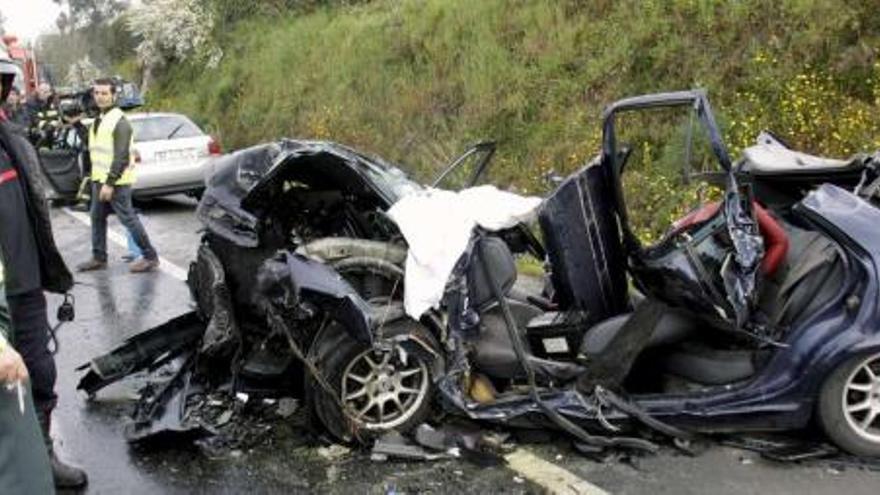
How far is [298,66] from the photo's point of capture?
19.1 m

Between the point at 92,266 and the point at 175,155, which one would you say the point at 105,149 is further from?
the point at 175,155

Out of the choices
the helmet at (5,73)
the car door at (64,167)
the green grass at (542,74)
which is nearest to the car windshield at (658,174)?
the green grass at (542,74)

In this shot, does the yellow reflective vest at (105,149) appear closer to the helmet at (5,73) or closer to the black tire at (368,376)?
the black tire at (368,376)

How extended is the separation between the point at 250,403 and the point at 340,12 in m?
16.0

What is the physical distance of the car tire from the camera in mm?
4199

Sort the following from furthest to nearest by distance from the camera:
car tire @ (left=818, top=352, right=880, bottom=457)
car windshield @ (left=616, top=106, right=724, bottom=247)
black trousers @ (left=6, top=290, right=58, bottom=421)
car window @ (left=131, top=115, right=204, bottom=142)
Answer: car window @ (left=131, top=115, right=204, bottom=142) < car windshield @ (left=616, top=106, right=724, bottom=247) < car tire @ (left=818, top=352, right=880, bottom=457) < black trousers @ (left=6, top=290, right=58, bottom=421)

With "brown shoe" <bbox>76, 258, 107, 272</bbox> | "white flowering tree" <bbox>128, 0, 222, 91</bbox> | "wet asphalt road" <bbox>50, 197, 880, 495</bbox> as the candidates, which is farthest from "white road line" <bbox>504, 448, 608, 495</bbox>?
"white flowering tree" <bbox>128, 0, 222, 91</bbox>

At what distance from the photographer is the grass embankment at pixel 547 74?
952 cm

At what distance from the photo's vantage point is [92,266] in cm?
952

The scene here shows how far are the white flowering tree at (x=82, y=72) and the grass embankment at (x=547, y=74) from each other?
78.3 ft

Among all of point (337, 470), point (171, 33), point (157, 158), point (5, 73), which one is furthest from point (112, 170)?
point (171, 33)

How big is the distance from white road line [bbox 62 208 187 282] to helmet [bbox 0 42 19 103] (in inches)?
208

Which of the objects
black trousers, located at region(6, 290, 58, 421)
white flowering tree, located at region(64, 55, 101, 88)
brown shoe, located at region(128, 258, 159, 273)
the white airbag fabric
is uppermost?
the white airbag fabric

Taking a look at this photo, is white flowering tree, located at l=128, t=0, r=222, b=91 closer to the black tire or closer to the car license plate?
the car license plate
